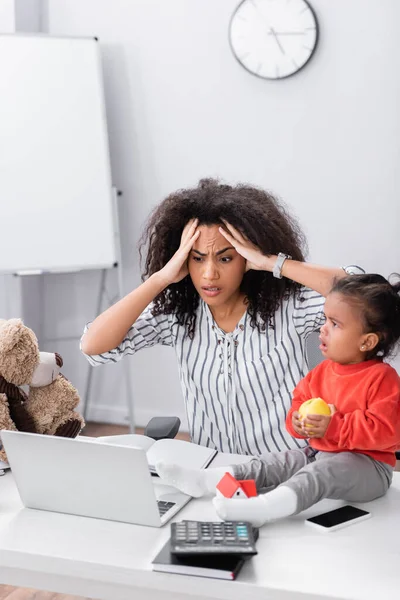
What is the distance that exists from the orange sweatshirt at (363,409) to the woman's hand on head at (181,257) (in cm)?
44

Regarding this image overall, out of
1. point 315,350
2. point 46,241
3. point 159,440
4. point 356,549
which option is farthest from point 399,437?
point 46,241

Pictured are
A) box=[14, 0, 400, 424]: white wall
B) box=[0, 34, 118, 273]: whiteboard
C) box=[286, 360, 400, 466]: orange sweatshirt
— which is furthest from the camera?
box=[0, 34, 118, 273]: whiteboard

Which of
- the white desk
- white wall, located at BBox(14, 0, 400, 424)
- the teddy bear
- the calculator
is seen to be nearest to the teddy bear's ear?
the teddy bear

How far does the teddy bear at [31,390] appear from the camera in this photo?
4.78 feet

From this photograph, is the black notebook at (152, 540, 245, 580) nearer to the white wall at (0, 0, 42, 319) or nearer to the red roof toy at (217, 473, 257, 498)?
the red roof toy at (217, 473, 257, 498)

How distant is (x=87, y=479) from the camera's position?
3.90ft

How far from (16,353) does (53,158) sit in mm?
2000

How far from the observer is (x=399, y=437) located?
4.20ft

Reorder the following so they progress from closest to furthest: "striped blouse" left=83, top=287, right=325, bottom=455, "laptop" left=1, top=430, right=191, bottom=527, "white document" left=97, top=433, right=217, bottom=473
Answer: "laptop" left=1, top=430, right=191, bottom=527 < "white document" left=97, top=433, right=217, bottom=473 < "striped blouse" left=83, top=287, right=325, bottom=455

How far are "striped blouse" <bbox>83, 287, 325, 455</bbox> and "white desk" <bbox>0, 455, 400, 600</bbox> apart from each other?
0.52 meters

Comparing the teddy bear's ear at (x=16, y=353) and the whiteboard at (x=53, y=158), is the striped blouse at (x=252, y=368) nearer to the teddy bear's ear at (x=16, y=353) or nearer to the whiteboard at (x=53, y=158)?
the teddy bear's ear at (x=16, y=353)

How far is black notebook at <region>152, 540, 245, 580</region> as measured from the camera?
1009 mm

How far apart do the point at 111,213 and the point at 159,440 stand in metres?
1.98

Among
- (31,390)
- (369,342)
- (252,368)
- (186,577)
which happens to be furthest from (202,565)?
(252,368)
